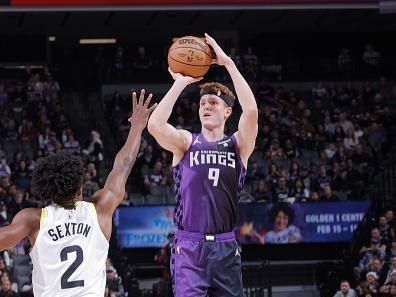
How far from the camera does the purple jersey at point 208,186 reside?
28.7ft

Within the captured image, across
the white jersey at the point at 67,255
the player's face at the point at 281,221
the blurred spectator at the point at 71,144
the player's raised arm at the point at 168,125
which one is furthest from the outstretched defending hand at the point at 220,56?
the blurred spectator at the point at 71,144

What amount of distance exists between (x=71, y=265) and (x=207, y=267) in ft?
6.85

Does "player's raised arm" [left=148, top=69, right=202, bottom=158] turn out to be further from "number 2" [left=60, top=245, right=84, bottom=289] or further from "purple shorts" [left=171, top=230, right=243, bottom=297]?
"number 2" [left=60, top=245, right=84, bottom=289]

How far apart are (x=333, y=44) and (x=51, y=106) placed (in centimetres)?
937

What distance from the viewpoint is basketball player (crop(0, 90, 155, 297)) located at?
6.81 meters

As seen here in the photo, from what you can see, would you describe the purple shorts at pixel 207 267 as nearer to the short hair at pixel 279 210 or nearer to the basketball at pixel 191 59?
the basketball at pixel 191 59

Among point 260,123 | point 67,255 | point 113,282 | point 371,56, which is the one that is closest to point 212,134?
point 67,255

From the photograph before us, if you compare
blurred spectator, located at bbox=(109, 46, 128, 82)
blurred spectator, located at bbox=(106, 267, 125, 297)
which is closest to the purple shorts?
blurred spectator, located at bbox=(106, 267, 125, 297)

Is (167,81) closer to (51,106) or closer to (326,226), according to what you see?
(51,106)

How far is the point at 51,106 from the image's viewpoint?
25562mm

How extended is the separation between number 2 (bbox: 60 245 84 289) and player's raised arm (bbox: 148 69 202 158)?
2.03m

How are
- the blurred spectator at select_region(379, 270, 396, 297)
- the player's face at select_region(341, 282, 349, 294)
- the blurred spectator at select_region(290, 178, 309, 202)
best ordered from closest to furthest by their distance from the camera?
the blurred spectator at select_region(379, 270, 396, 297) → the player's face at select_region(341, 282, 349, 294) → the blurred spectator at select_region(290, 178, 309, 202)

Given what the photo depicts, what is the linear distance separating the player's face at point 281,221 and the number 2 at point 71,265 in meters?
15.7

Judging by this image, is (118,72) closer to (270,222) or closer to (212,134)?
(270,222)
